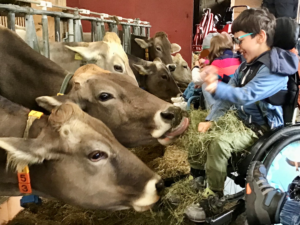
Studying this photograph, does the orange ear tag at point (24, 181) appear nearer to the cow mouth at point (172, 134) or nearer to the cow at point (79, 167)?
the cow at point (79, 167)

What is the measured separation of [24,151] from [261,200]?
109 centimetres

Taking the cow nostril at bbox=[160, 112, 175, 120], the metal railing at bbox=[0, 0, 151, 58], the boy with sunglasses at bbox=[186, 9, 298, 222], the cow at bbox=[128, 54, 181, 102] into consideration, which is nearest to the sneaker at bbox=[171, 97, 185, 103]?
the cow at bbox=[128, 54, 181, 102]

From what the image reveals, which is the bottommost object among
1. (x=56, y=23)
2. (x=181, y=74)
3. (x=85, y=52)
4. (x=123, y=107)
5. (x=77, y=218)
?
(x=77, y=218)

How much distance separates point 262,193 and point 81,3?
529cm

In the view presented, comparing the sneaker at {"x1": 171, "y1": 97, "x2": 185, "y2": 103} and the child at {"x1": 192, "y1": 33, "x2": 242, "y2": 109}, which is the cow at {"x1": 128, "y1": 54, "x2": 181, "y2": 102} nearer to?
the sneaker at {"x1": 171, "y1": 97, "x2": 185, "y2": 103}

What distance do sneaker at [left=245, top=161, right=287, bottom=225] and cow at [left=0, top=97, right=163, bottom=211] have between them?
45 centimetres

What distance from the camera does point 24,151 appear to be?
130 cm

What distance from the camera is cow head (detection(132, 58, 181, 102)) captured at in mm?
3984

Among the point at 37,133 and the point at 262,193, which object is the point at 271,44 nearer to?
the point at 262,193

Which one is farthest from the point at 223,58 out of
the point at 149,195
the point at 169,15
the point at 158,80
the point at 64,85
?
the point at 169,15

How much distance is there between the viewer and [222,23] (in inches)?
276

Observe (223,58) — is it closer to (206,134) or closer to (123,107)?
(206,134)

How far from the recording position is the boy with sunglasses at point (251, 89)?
1.99 m

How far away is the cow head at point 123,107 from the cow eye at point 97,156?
58 cm
